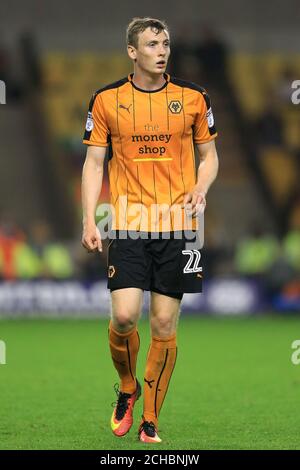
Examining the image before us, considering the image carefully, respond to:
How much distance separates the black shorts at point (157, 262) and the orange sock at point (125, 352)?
312mm

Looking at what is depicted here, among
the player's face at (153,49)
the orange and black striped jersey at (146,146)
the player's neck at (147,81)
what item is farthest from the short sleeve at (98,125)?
the player's face at (153,49)

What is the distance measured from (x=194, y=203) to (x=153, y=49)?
3.13 feet

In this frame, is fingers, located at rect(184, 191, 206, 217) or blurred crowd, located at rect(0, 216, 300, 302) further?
blurred crowd, located at rect(0, 216, 300, 302)

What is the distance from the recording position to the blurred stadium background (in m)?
18.9

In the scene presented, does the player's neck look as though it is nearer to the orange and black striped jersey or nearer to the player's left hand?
the orange and black striped jersey

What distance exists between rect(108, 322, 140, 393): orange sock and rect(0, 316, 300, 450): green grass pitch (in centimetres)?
32

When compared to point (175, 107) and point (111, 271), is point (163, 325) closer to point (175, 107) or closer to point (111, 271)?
point (111, 271)

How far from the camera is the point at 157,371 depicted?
748cm

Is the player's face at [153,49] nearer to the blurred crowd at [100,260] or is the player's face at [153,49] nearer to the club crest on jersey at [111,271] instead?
the club crest on jersey at [111,271]

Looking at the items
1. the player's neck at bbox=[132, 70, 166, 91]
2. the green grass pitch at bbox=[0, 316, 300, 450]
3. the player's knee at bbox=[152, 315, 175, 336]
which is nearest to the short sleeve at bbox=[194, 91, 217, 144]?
the player's neck at bbox=[132, 70, 166, 91]

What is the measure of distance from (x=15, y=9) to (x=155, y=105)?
1887 cm

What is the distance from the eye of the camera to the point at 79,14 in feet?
84.9

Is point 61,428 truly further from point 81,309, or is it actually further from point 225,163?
point 225,163
